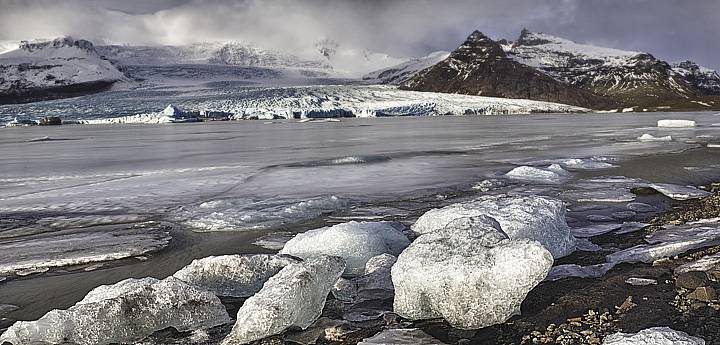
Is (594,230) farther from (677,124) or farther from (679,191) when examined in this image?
(677,124)

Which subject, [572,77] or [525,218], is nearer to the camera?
[525,218]

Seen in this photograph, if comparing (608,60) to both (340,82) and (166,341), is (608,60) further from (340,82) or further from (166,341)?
(166,341)

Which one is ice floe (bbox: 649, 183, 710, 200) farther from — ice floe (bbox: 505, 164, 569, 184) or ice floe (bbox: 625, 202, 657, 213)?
ice floe (bbox: 505, 164, 569, 184)

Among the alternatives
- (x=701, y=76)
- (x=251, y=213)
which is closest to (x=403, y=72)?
(x=701, y=76)

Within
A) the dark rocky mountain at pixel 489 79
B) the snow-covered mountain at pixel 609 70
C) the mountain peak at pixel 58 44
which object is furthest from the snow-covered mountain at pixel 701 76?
the mountain peak at pixel 58 44

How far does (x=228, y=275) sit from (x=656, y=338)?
3031 millimetres

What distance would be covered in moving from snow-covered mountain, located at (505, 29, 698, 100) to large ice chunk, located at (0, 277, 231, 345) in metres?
157

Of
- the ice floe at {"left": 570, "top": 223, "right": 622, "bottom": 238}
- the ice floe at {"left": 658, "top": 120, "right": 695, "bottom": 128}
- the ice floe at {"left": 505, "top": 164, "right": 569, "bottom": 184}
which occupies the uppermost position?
the ice floe at {"left": 658, "top": 120, "right": 695, "bottom": 128}

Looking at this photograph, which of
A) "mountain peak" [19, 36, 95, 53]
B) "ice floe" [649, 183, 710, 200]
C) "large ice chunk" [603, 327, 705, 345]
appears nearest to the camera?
"large ice chunk" [603, 327, 705, 345]

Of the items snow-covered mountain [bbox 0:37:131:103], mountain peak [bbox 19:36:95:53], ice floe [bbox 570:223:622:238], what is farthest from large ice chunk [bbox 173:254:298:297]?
mountain peak [bbox 19:36:95:53]

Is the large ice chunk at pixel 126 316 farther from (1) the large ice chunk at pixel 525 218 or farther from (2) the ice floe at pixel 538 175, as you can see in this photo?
(2) the ice floe at pixel 538 175

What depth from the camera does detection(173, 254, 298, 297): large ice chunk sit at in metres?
4.23

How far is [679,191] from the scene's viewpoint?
8.17 meters

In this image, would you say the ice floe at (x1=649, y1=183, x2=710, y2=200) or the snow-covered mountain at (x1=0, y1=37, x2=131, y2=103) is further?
the snow-covered mountain at (x1=0, y1=37, x2=131, y2=103)
